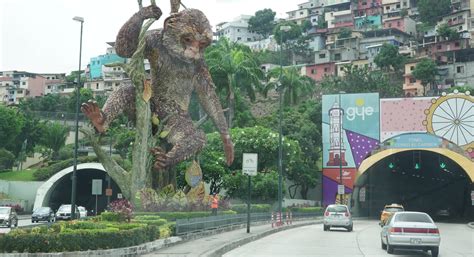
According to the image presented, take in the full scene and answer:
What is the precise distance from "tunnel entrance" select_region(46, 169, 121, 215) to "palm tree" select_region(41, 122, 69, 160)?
19.6 metres

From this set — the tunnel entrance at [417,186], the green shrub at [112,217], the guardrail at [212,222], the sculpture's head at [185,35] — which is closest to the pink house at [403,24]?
the tunnel entrance at [417,186]

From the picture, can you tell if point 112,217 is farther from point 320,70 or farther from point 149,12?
point 320,70

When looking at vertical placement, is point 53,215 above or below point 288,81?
below

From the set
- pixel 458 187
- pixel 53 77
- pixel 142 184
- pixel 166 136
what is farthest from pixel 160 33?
pixel 53 77

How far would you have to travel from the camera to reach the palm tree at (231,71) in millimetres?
68750

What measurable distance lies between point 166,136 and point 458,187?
196ft

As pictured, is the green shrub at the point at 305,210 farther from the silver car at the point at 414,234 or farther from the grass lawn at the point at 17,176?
the grass lawn at the point at 17,176

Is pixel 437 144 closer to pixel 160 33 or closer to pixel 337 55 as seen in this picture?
pixel 160 33

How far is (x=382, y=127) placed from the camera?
2371 inches

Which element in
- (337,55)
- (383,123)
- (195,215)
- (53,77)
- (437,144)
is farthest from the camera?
(53,77)

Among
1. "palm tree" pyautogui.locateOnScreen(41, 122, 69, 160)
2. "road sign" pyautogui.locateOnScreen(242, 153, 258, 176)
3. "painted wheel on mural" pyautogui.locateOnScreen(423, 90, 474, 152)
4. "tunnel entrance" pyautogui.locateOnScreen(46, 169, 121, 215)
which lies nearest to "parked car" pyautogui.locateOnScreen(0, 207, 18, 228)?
"road sign" pyautogui.locateOnScreen(242, 153, 258, 176)

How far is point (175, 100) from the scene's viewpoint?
32750mm

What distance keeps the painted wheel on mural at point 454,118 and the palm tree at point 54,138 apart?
5329 cm

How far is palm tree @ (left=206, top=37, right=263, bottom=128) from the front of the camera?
6875cm
